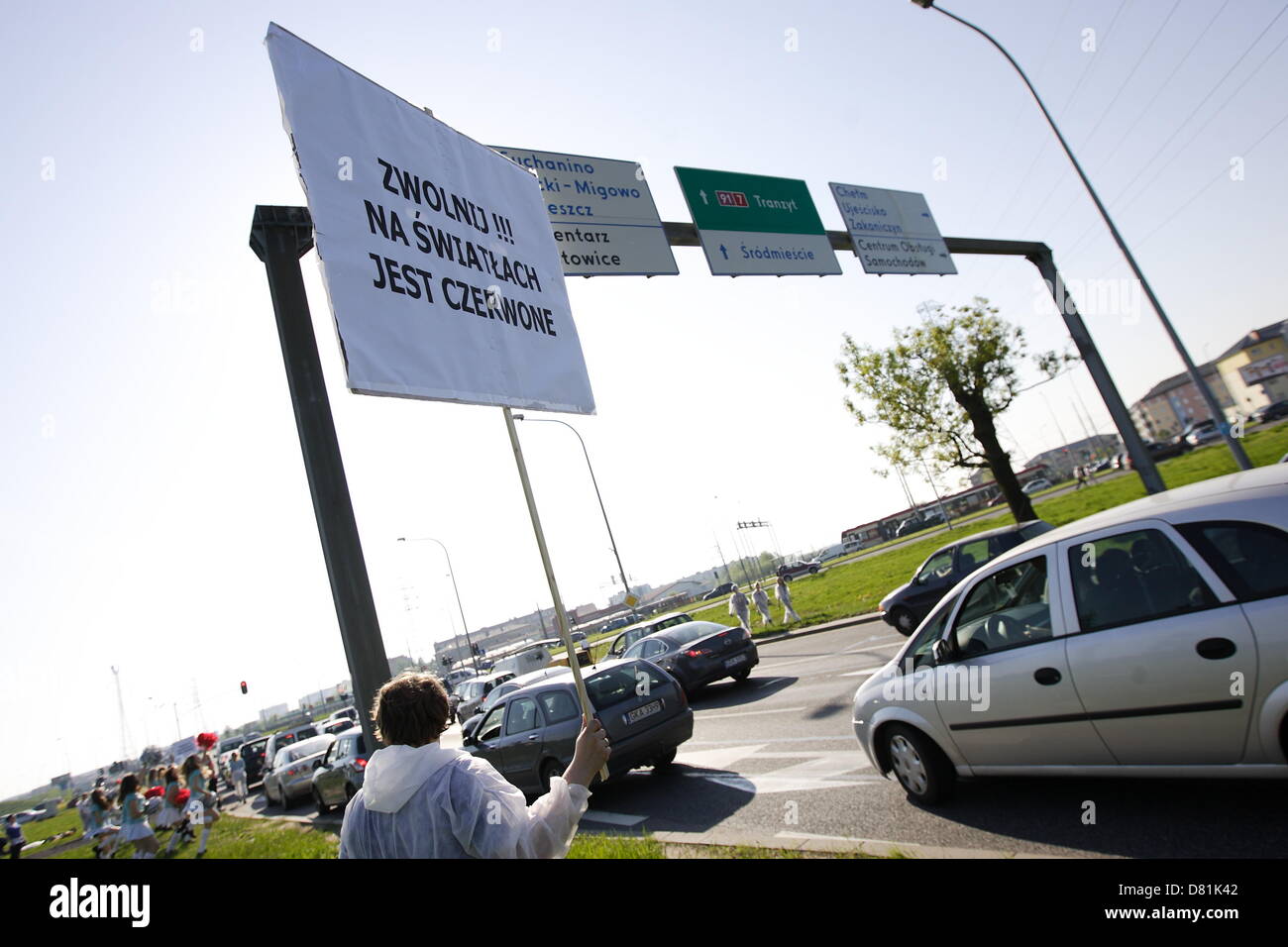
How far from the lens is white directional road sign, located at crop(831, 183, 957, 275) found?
1146 cm

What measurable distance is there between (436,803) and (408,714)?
0.31 m

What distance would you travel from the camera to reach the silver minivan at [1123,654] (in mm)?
3633

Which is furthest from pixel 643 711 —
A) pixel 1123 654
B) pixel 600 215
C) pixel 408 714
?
pixel 408 714

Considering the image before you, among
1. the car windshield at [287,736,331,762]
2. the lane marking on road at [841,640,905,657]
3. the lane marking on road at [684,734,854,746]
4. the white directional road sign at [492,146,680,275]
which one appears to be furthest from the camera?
the car windshield at [287,736,331,762]

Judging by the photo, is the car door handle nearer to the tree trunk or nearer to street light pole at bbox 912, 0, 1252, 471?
street light pole at bbox 912, 0, 1252, 471

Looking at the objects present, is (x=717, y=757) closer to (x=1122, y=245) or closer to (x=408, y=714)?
(x=408, y=714)

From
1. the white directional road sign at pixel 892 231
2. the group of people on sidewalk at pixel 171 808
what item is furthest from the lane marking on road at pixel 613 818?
the white directional road sign at pixel 892 231

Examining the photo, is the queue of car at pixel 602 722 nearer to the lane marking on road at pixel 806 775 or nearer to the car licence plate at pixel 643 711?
the car licence plate at pixel 643 711

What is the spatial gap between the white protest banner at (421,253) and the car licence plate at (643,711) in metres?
5.94

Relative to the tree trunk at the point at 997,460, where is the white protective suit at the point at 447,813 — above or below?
below

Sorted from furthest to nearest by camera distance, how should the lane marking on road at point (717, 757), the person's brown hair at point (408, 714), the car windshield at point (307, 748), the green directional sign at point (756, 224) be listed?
the car windshield at point (307, 748)
the green directional sign at point (756, 224)
the lane marking on road at point (717, 757)
the person's brown hair at point (408, 714)

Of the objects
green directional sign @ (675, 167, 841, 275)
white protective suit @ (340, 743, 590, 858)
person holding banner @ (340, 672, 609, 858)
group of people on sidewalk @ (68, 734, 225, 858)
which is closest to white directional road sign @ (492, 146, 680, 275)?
green directional sign @ (675, 167, 841, 275)

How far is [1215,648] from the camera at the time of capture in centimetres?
370
